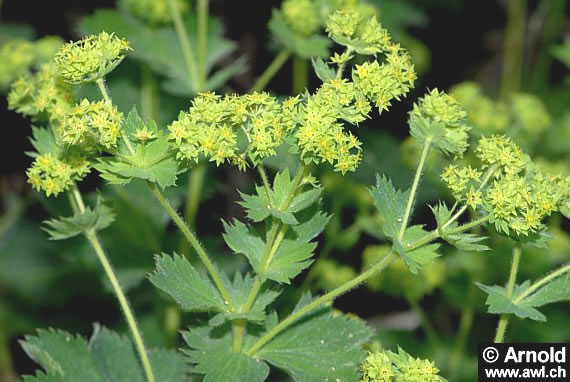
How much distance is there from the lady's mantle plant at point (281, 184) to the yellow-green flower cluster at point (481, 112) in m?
1.85

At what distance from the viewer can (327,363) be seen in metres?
3.09

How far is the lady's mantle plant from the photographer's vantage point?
2750 mm

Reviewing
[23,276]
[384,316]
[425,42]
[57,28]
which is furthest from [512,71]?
[23,276]

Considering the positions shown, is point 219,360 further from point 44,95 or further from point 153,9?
point 153,9

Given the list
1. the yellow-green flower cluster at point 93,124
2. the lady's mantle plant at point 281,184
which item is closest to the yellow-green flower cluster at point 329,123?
the lady's mantle plant at point 281,184

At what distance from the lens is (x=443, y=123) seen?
301 cm

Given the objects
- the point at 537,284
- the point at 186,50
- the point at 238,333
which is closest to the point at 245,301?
the point at 238,333

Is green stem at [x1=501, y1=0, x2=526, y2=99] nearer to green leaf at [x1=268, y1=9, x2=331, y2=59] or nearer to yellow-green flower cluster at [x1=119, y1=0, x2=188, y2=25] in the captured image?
green leaf at [x1=268, y1=9, x2=331, y2=59]

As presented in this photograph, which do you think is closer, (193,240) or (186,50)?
(193,240)

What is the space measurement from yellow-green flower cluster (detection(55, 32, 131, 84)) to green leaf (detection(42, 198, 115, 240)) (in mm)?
613

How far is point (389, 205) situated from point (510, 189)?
435 mm

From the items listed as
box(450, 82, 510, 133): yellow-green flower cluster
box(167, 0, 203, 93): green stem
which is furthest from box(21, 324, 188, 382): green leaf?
box(450, 82, 510, 133): yellow-green flower cluster

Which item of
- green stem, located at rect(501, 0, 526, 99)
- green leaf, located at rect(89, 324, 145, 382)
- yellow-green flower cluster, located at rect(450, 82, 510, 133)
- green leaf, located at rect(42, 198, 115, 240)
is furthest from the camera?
green stem, located at rect(501, 0, 526, 99)

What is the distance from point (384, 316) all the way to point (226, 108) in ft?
12.2
